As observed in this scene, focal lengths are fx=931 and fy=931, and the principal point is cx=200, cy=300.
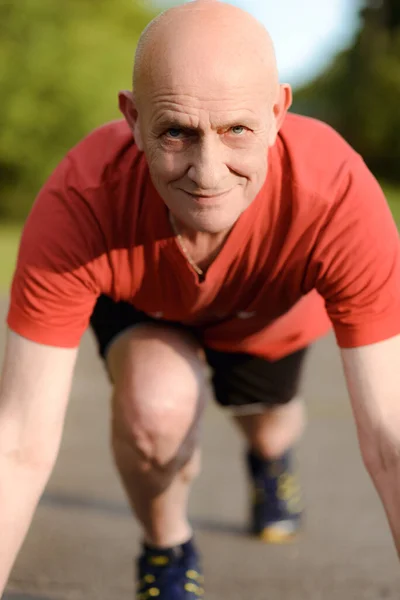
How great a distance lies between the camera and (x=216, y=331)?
2279mm

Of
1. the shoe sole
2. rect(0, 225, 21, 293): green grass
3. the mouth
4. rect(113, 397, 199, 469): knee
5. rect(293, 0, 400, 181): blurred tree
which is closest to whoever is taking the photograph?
the mouth

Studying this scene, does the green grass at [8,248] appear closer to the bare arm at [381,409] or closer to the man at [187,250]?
the man at [187,250]

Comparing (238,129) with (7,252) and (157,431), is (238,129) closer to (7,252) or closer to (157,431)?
(157,431)

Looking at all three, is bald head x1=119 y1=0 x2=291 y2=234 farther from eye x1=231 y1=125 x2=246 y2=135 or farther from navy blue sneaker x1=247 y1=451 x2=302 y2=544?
navy blue sneaker x1=247 y1=451 x2=302 y2=544

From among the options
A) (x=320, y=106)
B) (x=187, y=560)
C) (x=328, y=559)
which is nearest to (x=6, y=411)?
(x=187, y=560)

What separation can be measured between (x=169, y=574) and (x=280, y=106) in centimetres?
114

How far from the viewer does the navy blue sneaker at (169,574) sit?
2219mm

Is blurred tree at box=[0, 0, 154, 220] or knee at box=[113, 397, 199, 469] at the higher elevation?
knee at box=[113, 397, 199, 469]

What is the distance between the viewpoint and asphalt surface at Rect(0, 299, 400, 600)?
7.93ft

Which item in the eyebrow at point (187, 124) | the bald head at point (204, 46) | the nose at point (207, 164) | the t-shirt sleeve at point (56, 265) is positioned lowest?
the t-shirt sleeve at point (56, 265)

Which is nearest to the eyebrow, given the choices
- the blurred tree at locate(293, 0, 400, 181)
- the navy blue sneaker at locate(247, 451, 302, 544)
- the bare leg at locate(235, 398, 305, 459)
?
the bare leg at locate(235, 398, 305, 459)

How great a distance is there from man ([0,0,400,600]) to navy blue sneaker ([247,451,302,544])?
0.62m

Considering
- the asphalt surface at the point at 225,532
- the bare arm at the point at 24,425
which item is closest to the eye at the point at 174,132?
the bare arm at the point at 24,425

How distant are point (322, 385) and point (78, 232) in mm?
2807
